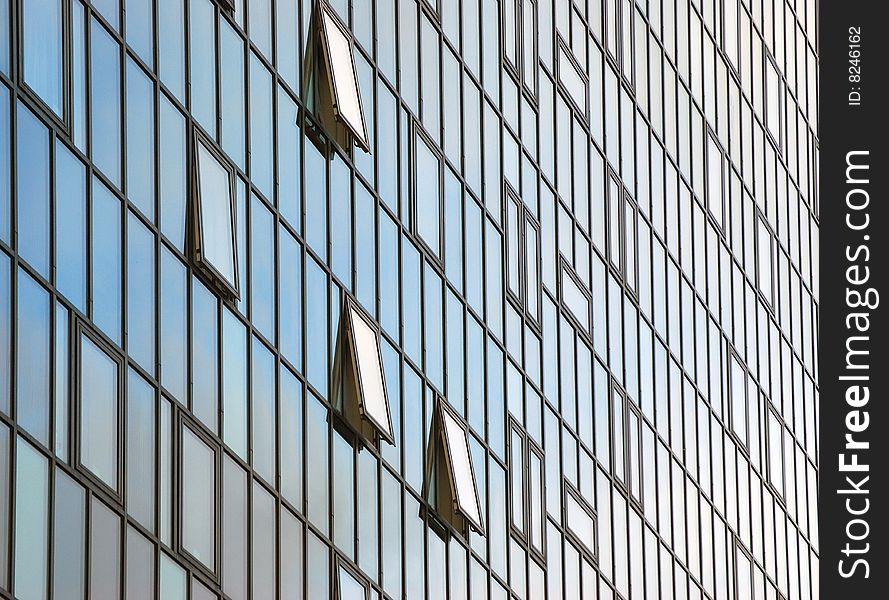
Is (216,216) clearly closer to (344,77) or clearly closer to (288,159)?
(288,159)

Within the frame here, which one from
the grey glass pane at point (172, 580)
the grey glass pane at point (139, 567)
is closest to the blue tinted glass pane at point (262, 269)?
the grey glass pane at point (172, 580)

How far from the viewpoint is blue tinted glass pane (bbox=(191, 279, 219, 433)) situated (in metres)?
25.6

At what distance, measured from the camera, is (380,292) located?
103ft

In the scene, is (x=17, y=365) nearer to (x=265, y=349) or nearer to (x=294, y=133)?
(x=265, y=349)

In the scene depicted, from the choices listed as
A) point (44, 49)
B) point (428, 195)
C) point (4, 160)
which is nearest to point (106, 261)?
point (4, 160)

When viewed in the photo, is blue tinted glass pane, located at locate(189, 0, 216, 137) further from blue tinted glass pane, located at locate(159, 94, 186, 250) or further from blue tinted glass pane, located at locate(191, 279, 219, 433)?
blue tinted glass pane, located at locate(191, 279, 219, 433)

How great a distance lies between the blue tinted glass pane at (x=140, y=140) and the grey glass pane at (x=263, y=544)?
14.9ft

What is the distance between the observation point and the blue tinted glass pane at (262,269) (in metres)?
27.6

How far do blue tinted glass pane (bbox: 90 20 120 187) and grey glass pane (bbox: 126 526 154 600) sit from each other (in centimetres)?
458

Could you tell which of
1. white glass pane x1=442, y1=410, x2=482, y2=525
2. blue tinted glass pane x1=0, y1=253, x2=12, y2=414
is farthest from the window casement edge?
white glass pane x1=442, y1=410, x2=482, y2=525

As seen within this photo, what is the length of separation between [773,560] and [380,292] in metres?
21.9

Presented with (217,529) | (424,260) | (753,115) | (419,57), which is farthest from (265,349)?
(753,115)

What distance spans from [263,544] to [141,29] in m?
7.44
